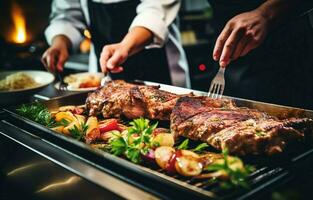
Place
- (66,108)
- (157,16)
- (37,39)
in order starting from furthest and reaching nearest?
(37,39), (157,16), (66,108)

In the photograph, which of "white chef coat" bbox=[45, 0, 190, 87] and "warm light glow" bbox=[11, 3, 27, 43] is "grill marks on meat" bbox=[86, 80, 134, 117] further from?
"warm light glow" bbox=[11, 3, 27, 43]

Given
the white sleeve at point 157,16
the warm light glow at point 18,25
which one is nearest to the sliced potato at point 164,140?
the white sleeve at point 157,16

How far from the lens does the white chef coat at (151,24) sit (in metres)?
3.65

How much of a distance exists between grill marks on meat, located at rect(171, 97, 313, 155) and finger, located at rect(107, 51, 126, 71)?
91cm

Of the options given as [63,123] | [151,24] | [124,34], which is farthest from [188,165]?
[124,34]

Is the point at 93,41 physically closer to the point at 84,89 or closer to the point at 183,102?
the point at 84,89

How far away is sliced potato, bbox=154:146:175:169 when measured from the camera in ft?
Answer: 5.93

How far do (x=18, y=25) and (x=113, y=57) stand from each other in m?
4.79

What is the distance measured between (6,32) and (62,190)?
572cm

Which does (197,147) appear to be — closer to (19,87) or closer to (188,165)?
(188,165)

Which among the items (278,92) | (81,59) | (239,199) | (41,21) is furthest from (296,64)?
(41,21)

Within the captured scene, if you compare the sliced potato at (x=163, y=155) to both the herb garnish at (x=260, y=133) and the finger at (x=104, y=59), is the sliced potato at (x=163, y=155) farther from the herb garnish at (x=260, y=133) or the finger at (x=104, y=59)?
the finger at (x=104, y=59)

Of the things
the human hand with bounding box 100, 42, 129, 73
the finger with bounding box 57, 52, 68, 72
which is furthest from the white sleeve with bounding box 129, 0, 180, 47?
the finger with bounding box 57, 52, 68, 72

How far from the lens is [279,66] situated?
11.1ft
